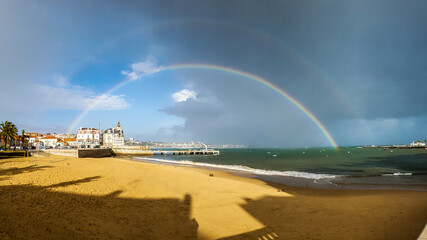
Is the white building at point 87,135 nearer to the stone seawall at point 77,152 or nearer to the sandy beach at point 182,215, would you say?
the stone seawall at point 77,152

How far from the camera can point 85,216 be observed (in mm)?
8188

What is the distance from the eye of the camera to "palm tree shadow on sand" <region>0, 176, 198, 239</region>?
656cm

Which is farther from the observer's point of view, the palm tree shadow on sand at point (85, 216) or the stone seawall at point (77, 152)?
the stone seawall at point (77, 152)

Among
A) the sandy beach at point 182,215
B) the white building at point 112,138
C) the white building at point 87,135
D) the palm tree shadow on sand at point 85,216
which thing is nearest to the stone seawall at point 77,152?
the sandy beach at point 182,215

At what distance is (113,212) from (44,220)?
8.32 feet

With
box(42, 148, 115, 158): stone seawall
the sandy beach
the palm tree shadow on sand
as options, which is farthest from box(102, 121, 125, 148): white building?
the palm tree shadow on sand

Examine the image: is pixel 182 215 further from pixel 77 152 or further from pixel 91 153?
pixel 91 153

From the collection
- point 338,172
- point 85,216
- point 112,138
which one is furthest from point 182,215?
point 112,138

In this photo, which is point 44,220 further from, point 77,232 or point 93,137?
point 93,137

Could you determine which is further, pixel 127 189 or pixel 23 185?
pixel 127 189

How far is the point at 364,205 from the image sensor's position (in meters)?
12.1

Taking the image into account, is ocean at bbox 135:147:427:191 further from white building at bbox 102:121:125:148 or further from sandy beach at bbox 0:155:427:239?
white building at bbox 102:121:125:148

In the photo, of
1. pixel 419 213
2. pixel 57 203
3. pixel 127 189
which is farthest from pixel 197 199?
pixel 419 213

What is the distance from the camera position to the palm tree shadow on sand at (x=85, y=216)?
21.5ft
